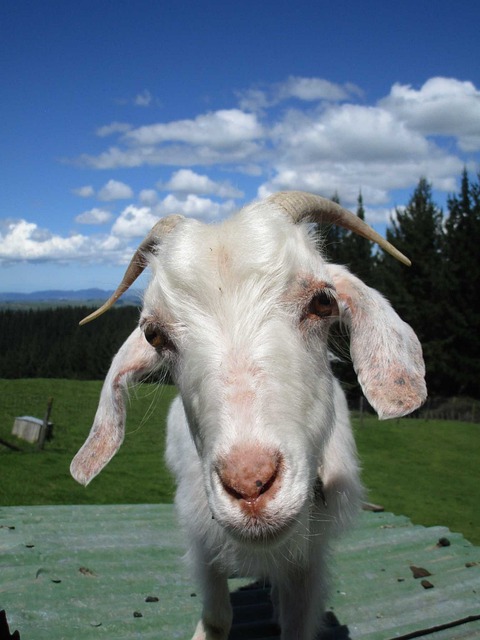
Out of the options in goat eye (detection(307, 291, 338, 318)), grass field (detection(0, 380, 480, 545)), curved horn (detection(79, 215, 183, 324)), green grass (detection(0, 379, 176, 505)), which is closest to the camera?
goat eye (detection(307, 291, 338, 318))

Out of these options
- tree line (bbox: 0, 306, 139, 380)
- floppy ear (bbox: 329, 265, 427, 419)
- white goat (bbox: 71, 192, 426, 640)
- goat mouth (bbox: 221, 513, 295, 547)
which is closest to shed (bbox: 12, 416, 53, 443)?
white goat (bbox: 71, 192, 426, 640)

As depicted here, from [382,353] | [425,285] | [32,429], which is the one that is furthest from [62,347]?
[382,353]

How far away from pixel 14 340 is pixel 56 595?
51.4m

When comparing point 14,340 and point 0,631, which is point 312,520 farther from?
point 14,340

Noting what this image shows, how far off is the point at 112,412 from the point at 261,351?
1263 millimetres

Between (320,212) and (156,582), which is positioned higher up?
(320,212)

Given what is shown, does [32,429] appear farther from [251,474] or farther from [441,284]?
[441,284]

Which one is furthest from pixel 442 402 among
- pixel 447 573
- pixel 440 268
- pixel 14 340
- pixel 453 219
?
pixel 14 340

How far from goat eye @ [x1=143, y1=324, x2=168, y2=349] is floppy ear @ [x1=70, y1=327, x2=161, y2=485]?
0.47 metres

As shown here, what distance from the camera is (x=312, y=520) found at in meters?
2.90

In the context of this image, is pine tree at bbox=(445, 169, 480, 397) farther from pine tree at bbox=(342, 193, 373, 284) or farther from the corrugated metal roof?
the corrugated metal roof

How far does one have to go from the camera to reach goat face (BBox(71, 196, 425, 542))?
1.85 meters

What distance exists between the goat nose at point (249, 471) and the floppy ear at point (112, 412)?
1.32 metres

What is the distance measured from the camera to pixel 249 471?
1779 mm
